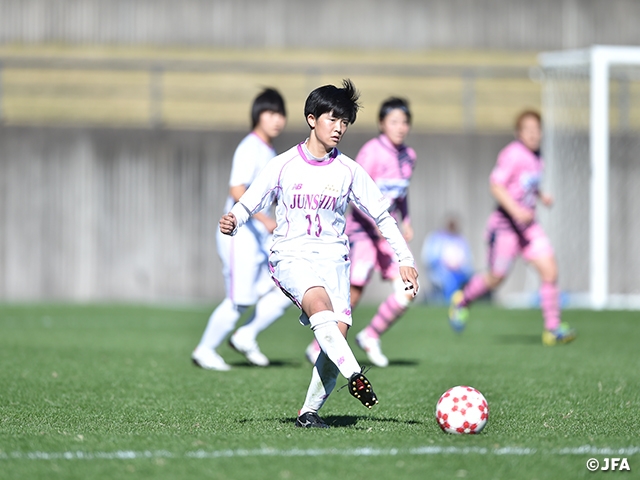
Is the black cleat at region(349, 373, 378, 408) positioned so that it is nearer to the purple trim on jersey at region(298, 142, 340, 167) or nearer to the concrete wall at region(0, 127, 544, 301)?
the purple trim on jersey at region(298, 142, 340, 167)

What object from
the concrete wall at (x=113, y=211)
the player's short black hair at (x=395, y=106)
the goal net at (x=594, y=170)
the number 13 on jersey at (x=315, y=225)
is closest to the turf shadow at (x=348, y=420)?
the number 13 on jersey at (x=315, y=225)

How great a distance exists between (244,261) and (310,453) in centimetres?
412

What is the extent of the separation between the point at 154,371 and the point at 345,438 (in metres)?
3.66

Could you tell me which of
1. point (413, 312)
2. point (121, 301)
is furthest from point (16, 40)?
point (413, 312)

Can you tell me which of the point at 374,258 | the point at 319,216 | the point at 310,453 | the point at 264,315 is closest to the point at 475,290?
the point at 374,258

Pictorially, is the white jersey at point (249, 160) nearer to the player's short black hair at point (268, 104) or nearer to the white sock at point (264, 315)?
the player's short black hair at point (268, 104)

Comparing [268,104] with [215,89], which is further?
[215,89]

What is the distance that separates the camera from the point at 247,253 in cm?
854

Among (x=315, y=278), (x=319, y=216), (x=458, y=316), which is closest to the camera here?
(x=315, y=278)

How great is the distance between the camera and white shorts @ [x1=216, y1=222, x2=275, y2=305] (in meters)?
8.52

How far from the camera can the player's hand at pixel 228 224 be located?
5.24m

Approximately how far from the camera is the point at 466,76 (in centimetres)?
2119

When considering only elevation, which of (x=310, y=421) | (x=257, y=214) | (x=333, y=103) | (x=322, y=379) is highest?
(x=333, y=103)

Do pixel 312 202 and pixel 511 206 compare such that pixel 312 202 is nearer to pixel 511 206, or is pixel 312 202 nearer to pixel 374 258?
pixel 374 258
